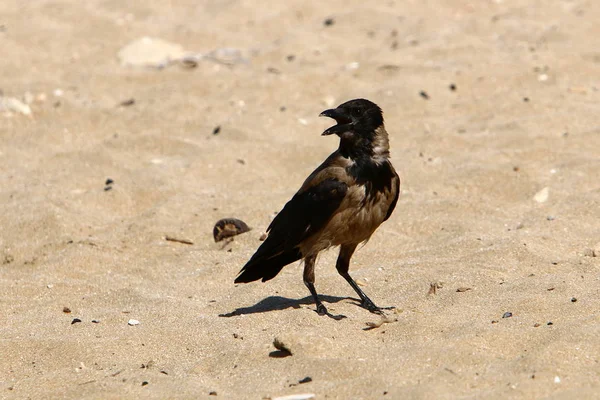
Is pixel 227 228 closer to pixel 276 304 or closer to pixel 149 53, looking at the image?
pixel 276 304

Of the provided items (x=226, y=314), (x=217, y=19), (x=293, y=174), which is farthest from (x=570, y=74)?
(x=226, y=314)

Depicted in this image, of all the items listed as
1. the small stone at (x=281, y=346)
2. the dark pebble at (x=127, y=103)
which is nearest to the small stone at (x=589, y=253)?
the small stone at (x=281, y=346)

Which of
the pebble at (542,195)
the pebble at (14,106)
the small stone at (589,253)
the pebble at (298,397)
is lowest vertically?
the pebble at (14,106)

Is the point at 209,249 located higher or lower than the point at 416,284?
lower

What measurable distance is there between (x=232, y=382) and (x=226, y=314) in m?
0.96

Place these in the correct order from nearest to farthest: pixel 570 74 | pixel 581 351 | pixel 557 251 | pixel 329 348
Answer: pixel 581 351
pixel 329 348
pixel 557 251
pixel 570 74

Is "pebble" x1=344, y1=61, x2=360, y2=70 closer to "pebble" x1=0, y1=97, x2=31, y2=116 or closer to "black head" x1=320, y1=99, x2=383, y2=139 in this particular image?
"pebble" x1=0, y1=97, x2=31, y2=116

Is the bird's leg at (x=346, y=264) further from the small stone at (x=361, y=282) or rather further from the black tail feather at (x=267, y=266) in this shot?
the black tail feather at (x=267, y=266)

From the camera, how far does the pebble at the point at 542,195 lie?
6144 millimetres

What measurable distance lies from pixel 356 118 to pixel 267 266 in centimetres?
89

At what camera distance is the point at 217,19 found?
10.1m

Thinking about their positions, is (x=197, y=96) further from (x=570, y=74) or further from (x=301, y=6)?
(x=570, y=74)

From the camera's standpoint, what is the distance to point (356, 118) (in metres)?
5.00

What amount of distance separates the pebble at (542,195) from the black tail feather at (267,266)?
191 centimetres
